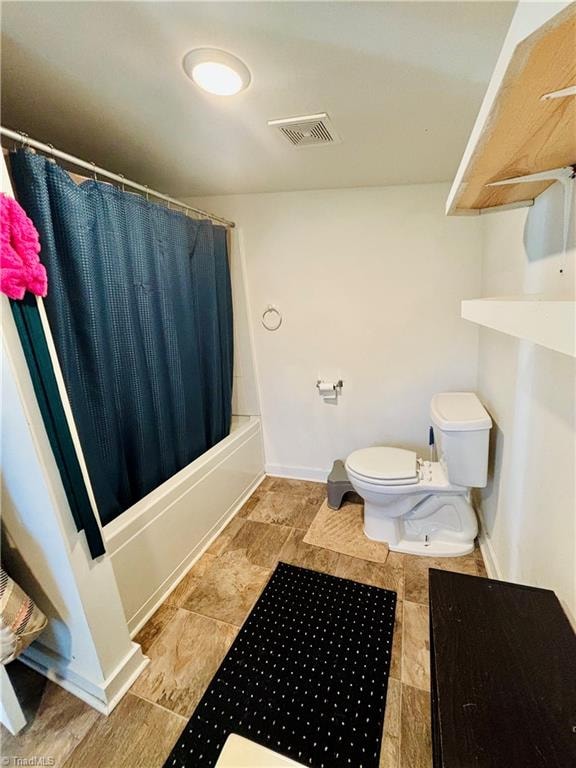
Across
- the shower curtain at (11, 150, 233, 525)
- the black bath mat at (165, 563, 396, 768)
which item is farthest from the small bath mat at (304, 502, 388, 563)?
the shower curtain at (11, 150, 233, 525)

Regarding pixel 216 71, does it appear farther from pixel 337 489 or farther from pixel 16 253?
pixel 337 489

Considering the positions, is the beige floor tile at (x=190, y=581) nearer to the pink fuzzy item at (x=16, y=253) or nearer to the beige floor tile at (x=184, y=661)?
the beige floor tile at (x=184, y=661)

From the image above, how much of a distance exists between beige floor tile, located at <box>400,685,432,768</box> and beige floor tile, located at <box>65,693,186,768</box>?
74 cm

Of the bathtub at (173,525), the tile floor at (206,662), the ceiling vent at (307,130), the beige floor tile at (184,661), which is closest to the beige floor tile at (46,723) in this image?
the tile floor at (206,662)

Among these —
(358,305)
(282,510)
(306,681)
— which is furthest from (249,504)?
(358,305)

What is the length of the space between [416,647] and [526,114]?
69.2 inches

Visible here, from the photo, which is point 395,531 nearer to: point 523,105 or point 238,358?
point 238,358

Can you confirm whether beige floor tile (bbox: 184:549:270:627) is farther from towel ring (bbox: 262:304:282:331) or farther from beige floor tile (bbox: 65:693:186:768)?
towel ring (bbox: 262:304:282:331)

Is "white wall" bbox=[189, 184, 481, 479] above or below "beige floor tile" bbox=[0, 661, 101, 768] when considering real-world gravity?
above

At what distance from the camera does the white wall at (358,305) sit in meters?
2.09

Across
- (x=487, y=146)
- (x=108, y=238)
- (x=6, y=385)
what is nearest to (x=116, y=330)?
(x=108, y=238)

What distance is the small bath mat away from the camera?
193 centimetres

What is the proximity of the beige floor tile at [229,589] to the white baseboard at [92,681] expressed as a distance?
317 mm

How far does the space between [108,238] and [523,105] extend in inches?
58.5
